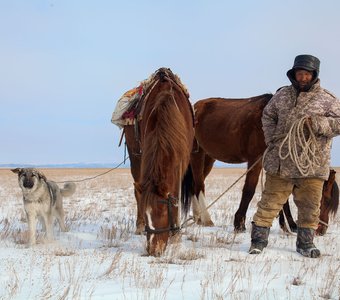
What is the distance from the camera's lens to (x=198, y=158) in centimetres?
845

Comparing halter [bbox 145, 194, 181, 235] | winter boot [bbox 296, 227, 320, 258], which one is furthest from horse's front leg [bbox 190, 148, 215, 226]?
halter [bbox 145, 194, 181, 235]

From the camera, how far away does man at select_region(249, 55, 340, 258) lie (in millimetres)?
4895

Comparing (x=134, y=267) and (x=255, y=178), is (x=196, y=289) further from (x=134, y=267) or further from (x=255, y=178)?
(x=255, y=178)

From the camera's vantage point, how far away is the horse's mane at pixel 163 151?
14.8 feet

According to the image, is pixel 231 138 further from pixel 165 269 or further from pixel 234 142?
pixel 165 269

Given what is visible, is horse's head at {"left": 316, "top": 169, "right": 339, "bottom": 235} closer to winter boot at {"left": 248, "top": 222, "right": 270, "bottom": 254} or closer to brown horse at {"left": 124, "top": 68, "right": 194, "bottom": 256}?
winter boot at {"left": 248, "top": 222, "right": 270, "bottom": 254}

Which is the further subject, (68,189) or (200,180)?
(200,180)

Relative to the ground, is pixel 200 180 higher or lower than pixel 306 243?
higher

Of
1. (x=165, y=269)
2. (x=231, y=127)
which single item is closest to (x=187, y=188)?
(x=231, y=127)

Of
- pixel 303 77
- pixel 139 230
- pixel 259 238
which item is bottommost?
pixel 139 230

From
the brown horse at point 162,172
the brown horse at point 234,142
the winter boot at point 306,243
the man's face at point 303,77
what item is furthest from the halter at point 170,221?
the man's face at point 303,77

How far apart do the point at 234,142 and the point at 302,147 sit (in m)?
2.48

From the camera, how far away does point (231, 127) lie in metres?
7.38

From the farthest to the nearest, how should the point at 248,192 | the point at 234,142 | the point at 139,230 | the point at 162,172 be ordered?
the point at 234,142 < the point at 248,192 < the point at 139,230 < the point at 162,172
